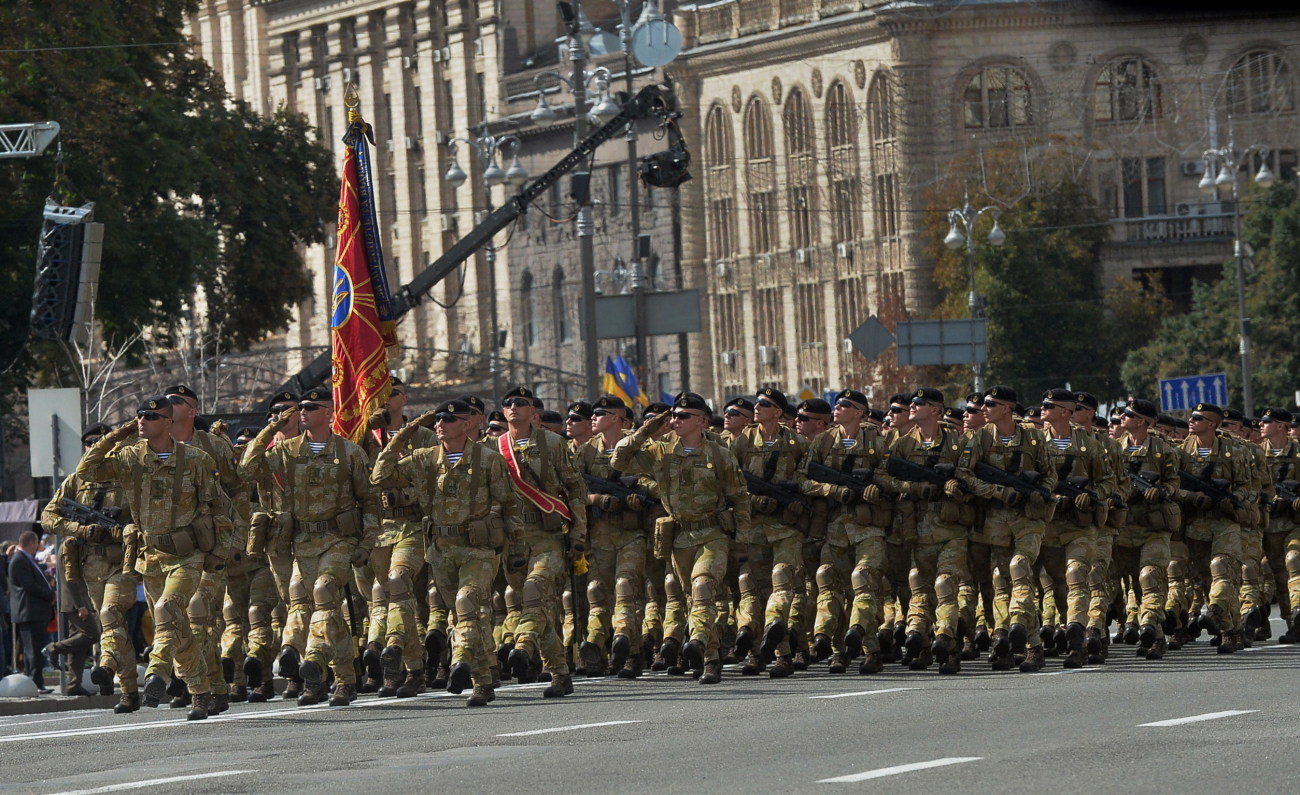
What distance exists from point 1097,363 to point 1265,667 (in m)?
50.2

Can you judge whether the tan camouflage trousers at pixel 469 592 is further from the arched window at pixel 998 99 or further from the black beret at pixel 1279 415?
the arched window at pixel 998 99

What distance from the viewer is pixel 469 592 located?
15.2 meters

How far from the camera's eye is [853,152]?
237ft

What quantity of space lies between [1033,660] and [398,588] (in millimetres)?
3831

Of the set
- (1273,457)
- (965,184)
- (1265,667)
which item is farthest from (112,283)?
(965,184)

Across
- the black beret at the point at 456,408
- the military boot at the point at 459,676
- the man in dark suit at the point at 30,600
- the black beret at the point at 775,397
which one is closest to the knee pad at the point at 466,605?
the military boot at the point at 459,676

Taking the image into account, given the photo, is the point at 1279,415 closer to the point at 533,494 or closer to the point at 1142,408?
the point at 1142,408

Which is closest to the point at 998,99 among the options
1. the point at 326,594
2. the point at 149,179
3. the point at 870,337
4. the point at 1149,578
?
the point at 870,337

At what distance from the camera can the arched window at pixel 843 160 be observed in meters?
72.2

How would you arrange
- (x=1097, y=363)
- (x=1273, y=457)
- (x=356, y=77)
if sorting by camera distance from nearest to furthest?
(x=1273, y=457), (x=1097, y=363), (x=356, y=77)

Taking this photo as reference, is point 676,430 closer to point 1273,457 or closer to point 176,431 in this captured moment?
point 176,431

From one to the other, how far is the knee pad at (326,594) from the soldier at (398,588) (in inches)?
11.8

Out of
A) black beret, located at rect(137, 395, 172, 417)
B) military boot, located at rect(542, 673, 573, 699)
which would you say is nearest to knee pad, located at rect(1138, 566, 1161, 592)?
military boot, located at rect(542, 673, 573, 699)

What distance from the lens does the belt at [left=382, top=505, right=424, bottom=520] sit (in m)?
16.0
